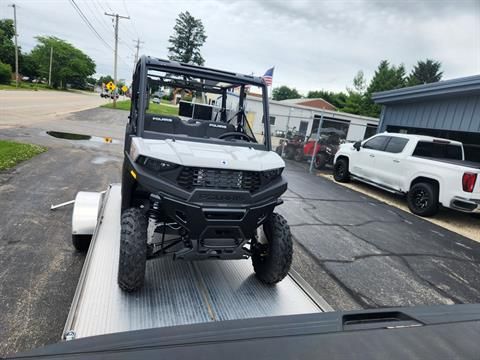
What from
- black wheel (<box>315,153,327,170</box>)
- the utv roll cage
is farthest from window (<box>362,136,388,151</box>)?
the utv roll cage

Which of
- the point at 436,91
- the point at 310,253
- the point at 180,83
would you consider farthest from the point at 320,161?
the point at 180,83

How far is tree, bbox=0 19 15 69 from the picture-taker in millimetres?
65000

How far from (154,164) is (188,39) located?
65503mm

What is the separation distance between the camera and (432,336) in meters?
1.25

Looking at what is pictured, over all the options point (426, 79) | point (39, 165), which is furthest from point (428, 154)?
point (426, 79)

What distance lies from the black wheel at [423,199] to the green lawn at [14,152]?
983 cm

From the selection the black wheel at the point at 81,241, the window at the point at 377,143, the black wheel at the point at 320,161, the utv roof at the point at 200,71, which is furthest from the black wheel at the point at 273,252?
the black wheel at the point at 320,161

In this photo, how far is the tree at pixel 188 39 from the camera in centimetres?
6200

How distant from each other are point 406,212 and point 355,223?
2470 millimetres

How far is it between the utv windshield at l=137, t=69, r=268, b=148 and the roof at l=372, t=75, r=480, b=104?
7785mm

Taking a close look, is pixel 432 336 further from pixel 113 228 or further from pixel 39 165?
pixel 39 165

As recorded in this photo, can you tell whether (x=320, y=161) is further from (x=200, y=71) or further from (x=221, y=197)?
(x=221, y=197)

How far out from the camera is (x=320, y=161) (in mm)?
14367

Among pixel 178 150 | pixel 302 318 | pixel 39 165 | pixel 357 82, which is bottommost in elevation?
pixel 39 165
